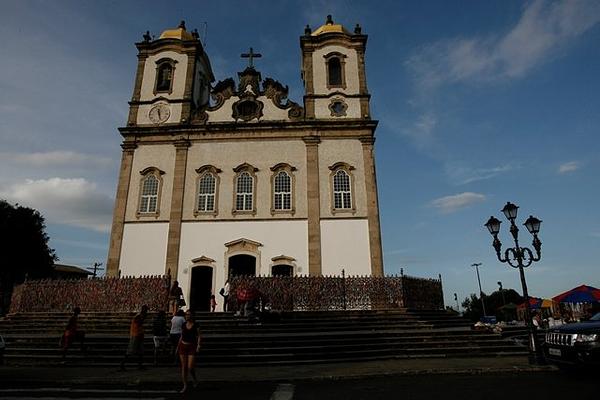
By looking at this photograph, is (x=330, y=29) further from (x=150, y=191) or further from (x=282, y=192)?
(x=150, y=191)

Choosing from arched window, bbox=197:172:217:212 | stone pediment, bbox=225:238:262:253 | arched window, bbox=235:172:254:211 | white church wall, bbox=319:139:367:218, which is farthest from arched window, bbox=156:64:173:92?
stone pediment, bbox=225:238:262:253

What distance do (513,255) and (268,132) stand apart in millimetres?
15622

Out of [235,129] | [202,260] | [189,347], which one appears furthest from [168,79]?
[189,347]

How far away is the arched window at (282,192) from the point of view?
22.2 meters

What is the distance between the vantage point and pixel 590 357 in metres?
7.11

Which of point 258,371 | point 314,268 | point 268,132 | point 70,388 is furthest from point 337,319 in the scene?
point 268,132

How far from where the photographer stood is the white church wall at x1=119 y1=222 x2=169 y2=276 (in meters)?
20.8

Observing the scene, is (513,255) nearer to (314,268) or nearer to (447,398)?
(447,398)

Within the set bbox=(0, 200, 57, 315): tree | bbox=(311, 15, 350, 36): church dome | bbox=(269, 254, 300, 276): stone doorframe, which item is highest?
bbox=(311, 15, 350, 36): church dome

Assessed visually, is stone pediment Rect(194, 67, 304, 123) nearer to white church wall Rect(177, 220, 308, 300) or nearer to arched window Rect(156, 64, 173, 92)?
arched window Rect(156, 64, 173, 92)

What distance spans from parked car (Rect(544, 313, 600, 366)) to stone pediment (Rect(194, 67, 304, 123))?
1893cm

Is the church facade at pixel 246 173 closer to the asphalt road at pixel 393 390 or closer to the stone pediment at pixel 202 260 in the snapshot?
the stone pediment at pixel 202 260

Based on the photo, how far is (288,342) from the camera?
39.6ft

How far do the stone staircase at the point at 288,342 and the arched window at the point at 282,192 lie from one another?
7.53m
